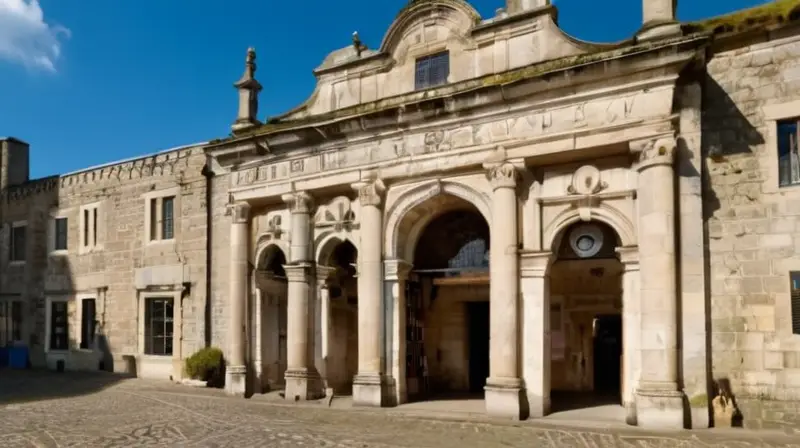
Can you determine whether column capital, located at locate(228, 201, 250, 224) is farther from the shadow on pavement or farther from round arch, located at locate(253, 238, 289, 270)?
the shadow on pavement

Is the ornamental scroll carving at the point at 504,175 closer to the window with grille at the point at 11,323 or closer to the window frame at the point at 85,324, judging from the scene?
the window frame at the point at 85,324

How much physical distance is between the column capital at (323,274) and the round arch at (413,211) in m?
1.83

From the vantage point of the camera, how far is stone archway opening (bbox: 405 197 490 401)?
13703 mm

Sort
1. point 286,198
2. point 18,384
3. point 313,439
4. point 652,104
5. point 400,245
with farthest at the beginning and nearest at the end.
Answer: point 18,384
point 286,198
point 400,245
point 652,104
point 313,439

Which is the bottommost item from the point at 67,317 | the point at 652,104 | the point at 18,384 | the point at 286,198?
the point at 18,384

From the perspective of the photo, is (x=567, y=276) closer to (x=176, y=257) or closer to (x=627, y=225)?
(x=627, y=225)

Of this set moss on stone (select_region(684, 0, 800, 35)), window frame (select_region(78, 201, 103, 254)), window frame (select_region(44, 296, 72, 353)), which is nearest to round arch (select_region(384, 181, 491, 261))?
moss on stone (select_region(684, 0, 800, 35))

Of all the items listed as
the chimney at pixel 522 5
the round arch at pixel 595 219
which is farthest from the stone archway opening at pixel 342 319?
the chimney at pixel 522 5

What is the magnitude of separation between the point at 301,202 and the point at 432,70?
3.88 metres

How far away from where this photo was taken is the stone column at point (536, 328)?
10922 millimetres

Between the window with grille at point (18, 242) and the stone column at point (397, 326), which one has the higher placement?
the window with grille at point (18, 242)

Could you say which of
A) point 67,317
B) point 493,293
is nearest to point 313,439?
point 493,293

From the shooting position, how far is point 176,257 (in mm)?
17203

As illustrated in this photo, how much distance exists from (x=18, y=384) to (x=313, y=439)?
1165 centimetres
